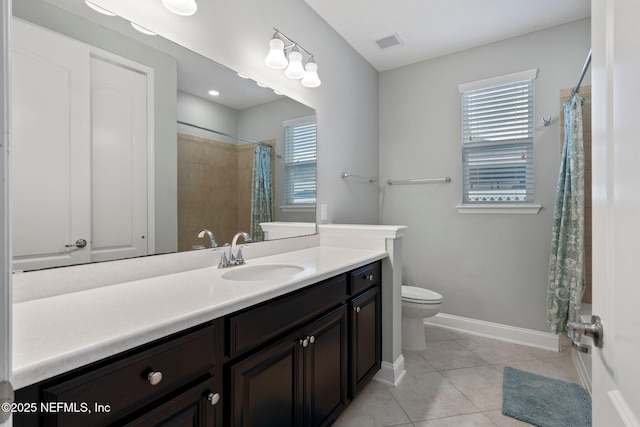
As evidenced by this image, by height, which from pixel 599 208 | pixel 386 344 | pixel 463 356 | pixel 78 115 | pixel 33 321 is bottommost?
pixel 463 356

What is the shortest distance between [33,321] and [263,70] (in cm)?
165

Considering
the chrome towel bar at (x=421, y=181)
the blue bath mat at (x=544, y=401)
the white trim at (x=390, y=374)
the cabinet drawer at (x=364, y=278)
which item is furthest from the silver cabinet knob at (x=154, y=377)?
the chrome towel bar at (x=421, y=181)

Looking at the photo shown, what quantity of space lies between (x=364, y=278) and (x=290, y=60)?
1.46 metres

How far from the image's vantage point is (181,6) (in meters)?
1.32

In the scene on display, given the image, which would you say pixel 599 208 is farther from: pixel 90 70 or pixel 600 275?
pixel 90 70

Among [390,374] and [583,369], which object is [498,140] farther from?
[390,374]

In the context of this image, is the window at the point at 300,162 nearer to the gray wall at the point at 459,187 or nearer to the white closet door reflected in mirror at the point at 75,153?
the white closet door reflected in mirror at the point at 75,153

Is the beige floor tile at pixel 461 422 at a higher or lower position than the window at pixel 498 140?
lower

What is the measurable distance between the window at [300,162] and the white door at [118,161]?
962mm

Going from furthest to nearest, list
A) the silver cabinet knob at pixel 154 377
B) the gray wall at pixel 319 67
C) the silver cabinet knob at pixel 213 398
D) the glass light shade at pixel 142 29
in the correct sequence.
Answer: the gray wall at pixel 319 67 → the glass light shade at pixel 142 29 → the silver cabinet knob at pixel 213 398 → the silver cabinet knob at pixel 154 377

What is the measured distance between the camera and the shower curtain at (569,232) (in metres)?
2.15

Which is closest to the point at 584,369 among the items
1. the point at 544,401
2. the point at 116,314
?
the point at 544,401

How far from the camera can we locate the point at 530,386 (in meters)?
1.96

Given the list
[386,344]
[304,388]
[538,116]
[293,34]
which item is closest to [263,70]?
[293,34]
